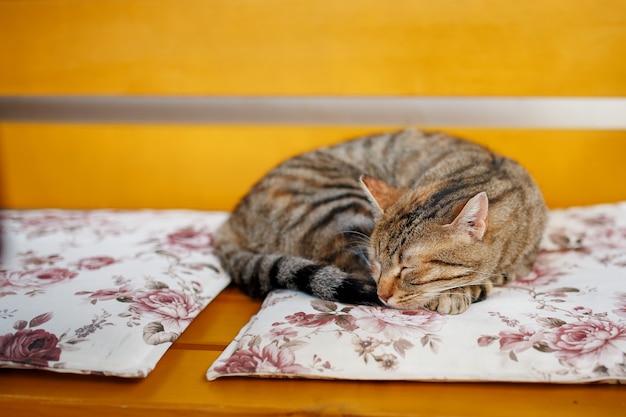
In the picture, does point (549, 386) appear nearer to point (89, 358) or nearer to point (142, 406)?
point (142, 406)

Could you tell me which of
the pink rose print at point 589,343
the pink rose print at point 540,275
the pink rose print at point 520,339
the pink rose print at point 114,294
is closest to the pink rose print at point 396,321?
the pink rose print at point 520,339

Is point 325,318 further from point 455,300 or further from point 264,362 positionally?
point 455,300

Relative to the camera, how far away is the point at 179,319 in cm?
153

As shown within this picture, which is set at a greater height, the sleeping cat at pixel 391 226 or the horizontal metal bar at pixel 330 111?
the horizontal metal bar at pixel 330 111

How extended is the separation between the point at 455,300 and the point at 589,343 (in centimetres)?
31

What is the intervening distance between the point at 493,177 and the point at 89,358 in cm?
114

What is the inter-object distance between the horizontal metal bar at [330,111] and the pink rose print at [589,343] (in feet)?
4.30

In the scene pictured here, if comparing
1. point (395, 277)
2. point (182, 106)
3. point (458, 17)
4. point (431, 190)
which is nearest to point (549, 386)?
point (395, 277)

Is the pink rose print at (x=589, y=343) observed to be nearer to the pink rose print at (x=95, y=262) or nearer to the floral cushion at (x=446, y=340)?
the floral cushion at (x=446, y=340)

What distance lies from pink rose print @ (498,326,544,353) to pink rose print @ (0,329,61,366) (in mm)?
954

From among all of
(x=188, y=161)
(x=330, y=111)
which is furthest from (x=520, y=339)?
(x=188, y=161)

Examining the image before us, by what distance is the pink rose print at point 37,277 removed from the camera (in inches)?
65.9

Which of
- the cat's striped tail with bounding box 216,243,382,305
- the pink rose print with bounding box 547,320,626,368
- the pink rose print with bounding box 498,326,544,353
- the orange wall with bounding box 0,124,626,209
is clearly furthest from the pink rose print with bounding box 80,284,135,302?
the orange wall with bounding box 0,124,626,209

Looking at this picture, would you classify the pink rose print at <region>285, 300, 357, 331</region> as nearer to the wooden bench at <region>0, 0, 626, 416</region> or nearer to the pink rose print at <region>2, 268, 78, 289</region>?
the pink rose print at <region>2, 268, 78, 289</region>
